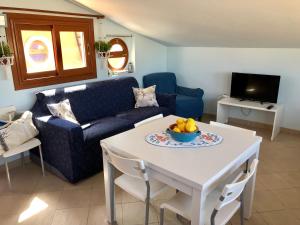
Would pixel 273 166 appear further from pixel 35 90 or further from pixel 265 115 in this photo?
pixel 35 90

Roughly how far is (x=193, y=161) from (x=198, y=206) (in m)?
0.28

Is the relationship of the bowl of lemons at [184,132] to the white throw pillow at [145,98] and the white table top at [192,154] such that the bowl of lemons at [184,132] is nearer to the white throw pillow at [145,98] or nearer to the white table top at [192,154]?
the white table top at [192,154]

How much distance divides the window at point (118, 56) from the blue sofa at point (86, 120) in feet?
1.39

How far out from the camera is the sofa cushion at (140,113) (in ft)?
11.0

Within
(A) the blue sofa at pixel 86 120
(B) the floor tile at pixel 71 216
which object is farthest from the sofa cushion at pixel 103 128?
(B) the floor tile at pixel 71 216

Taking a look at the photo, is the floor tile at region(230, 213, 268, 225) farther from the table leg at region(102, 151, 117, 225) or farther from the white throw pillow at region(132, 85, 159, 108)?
the white throw pillow at region(132, 85, 159, 108)

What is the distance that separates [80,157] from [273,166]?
227 centimetres

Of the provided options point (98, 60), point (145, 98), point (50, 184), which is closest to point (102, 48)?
point (98, 60)

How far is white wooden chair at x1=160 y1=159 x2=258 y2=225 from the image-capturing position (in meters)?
1.38

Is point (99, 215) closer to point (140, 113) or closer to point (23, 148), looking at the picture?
point (23, 148)

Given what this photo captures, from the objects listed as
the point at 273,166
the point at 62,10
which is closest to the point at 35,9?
the point at 62,10

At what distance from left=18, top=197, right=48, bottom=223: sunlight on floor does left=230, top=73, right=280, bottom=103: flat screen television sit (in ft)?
10.8

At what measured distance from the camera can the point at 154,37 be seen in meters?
4.49

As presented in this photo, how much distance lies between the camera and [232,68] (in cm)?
429
